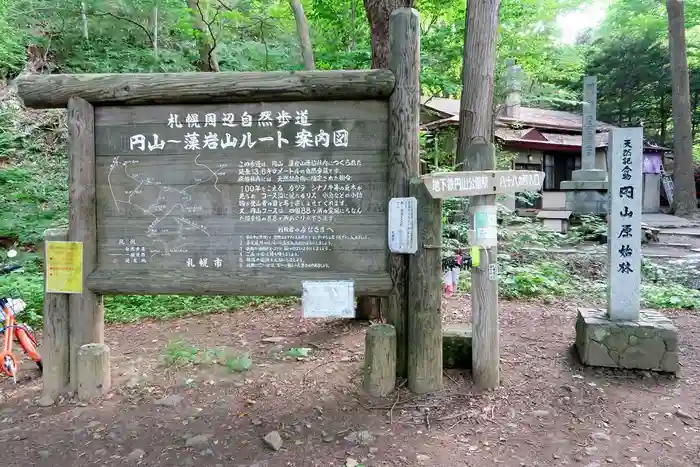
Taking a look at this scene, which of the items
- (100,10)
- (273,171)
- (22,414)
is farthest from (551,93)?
(22,414)

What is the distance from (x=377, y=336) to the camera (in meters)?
3.47

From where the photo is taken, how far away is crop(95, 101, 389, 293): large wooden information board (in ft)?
11.7

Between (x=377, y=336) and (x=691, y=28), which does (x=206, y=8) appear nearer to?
(x=377, y=336)

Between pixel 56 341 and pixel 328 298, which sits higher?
pixel 328 298

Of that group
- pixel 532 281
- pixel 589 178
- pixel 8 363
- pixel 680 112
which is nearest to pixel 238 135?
pixel 8 363

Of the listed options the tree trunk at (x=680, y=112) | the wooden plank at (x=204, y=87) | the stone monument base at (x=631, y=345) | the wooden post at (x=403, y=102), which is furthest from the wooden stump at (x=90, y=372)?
the tree trunk at (x=680, y=112)

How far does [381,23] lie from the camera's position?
505cm

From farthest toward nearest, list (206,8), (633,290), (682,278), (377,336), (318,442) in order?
(206,8) → (682,278) → (633,290) → (377,336) → (318,442)

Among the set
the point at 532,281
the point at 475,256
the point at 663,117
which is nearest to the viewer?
the point at 475,256

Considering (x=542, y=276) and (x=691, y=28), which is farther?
(x=691, y=28)

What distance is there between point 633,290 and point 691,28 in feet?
81.7

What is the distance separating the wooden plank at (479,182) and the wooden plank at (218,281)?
29.3 inches

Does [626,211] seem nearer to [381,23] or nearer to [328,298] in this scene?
[328,298]

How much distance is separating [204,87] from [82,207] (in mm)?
1275
